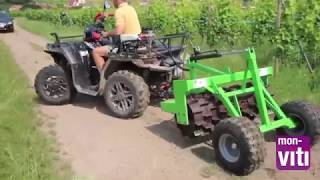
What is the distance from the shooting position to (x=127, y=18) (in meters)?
8.88

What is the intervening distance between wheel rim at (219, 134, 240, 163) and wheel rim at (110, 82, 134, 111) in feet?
7.75

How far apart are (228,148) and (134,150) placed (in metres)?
1.36

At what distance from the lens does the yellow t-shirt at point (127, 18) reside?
8.80m

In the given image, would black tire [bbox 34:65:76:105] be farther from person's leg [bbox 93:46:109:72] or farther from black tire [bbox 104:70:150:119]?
black tire [bbox 104:70:150:119]

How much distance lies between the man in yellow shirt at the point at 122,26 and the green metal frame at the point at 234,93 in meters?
2.18

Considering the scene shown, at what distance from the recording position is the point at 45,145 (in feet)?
23.2

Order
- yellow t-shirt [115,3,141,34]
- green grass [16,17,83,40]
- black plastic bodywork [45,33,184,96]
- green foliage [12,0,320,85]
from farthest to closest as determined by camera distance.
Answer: green grass [16,17,83,40] → green foliage [12,0,320,85] → yellow t-shirt [115,3,141,34] → black plastic bodywork [45,33,184,96]

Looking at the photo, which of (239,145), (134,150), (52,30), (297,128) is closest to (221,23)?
(297,128)

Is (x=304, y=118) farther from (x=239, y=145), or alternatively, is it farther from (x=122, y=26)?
(x=122, y=26)

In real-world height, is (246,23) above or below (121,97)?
above

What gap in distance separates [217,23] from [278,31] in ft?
10.7

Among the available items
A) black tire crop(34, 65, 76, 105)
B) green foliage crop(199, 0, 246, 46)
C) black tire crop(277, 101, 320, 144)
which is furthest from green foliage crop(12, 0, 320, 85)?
black tire crop(34, 65, 76, 105)

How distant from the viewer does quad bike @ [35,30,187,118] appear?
8383 mm

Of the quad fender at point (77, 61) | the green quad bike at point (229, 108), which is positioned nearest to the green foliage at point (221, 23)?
the quad fender at point (77, 61)
